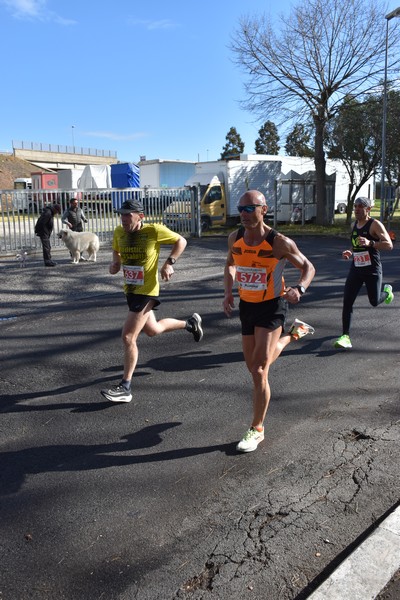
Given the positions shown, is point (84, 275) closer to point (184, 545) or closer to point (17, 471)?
point (17, 471)

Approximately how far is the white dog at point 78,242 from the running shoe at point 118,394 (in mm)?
9286

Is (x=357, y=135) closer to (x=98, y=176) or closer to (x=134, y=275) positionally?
(x=98, y=176)

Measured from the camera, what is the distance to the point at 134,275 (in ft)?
16.4

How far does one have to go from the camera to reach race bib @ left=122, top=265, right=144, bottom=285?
16.3 ft

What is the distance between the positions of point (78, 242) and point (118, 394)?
959 cm

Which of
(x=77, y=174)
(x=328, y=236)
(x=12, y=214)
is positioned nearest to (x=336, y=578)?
(x=12, y=214)

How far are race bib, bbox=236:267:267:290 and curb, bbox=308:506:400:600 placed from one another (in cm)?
180

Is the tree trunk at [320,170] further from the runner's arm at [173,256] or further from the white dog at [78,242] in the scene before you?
the runner's arm at [173,256]

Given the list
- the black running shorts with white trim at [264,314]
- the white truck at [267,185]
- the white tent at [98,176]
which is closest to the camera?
the black running shorts with white trim at [264,314]

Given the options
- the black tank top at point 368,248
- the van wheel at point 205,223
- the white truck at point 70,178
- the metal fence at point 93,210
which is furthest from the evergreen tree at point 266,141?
the black tank top at point 368,248

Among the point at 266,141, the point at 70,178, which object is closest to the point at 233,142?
the point at 266,141

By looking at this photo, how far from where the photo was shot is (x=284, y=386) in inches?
209

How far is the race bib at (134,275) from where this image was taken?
16.3 ft

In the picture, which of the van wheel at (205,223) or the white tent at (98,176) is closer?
the van wheel at (205,223)
